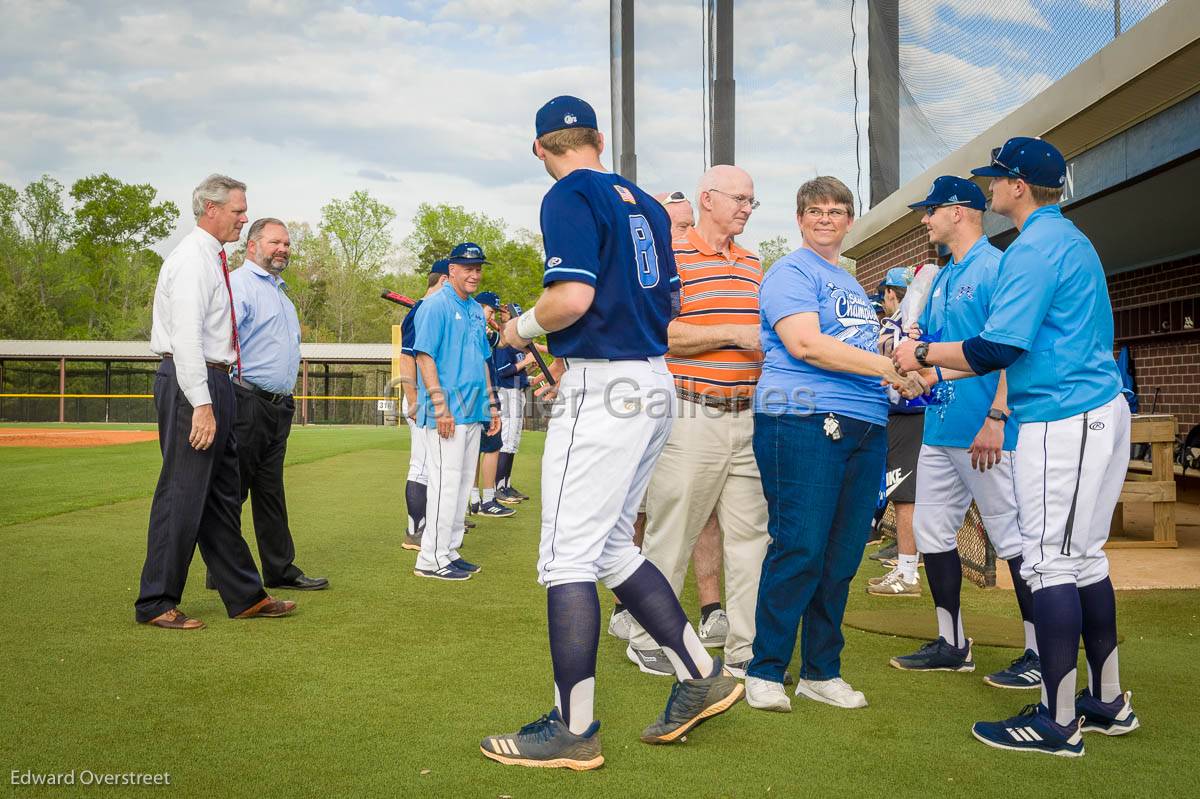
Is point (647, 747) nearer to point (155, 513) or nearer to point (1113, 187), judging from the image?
point (155, 513)

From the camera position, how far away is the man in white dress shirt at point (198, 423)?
15.6ft

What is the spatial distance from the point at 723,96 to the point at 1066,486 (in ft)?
31.5

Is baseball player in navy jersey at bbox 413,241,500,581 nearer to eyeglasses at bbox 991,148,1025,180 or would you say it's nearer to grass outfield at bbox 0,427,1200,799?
grass outfield at bbox 0,427,1200,799

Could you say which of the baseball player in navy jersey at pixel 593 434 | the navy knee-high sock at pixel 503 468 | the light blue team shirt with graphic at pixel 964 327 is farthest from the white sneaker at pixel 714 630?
the navy knee-high sock at pixel 503 468

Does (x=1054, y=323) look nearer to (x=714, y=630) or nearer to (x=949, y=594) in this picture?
(x=949, y=594)

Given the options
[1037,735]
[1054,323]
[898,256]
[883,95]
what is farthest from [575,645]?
[883,95]

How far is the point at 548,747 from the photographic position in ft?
10.0

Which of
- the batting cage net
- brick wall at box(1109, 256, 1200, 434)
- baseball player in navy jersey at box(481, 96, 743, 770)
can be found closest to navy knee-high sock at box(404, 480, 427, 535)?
the batting cage net

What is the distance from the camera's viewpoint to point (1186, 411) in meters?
12.7

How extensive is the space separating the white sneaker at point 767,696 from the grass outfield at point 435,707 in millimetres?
80

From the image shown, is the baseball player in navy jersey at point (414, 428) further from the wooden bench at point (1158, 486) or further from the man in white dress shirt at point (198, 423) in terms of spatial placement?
the wooden bench at point (1158, 486)

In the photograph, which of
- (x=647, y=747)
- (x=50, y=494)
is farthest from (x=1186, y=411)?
(x=50, y=494)

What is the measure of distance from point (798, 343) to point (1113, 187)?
14.5 feet

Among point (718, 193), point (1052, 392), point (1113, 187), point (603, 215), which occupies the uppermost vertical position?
point (1113, 187)
